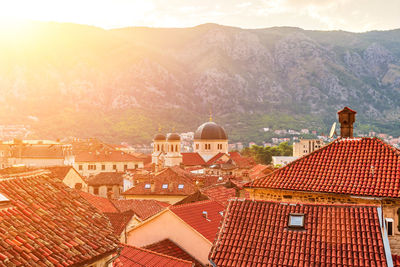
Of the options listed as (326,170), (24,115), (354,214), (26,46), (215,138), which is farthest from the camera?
(26,46)

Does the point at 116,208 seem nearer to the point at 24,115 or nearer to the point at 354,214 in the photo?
the point at 354,214

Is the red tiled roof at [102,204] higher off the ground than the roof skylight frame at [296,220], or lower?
lower

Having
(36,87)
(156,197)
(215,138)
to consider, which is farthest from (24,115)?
(156,197)

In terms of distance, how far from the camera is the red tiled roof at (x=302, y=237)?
37.1ft

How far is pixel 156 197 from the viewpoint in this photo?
3994 centimetres

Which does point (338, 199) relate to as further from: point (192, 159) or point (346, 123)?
point (192, 159)

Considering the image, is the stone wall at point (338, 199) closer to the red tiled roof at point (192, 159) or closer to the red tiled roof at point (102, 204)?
the red tiled roof at point (102, 204)

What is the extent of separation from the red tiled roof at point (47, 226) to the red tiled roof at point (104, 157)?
82.8m

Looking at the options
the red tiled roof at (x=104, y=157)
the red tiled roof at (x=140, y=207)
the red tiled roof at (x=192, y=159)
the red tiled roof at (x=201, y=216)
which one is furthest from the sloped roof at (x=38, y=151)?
the red tiled roof at (x=201, y=216)

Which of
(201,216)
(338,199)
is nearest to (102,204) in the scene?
(201,216)

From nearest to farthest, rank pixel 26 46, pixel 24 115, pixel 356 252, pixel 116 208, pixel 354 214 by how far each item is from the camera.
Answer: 1. pixel 356 252
2. pixel 354 214
3. pixel 116 208
4. pixel 24 115
5. pixel 26 46

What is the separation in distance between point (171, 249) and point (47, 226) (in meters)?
12.2

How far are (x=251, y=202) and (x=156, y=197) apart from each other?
27057 millimetres

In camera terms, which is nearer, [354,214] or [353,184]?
[354,214]
